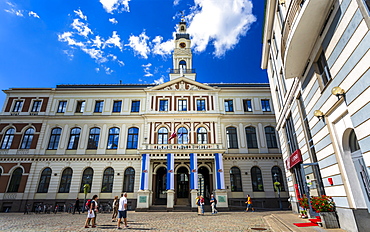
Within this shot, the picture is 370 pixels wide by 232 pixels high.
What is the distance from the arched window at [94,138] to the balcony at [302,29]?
77.5 ft

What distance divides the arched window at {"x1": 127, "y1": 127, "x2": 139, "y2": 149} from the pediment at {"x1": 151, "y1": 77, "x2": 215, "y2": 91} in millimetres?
6354

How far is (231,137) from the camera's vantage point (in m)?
26.3

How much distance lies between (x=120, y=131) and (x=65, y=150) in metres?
7.04

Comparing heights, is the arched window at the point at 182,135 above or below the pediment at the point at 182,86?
below

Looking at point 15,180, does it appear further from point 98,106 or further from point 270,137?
point 270,137

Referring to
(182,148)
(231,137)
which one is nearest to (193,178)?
(182,148)

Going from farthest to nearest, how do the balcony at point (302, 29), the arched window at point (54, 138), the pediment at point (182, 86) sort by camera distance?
the pediment at point (182, 86)
the arched window at point (54, 138)
the balcony at point (302, 29)

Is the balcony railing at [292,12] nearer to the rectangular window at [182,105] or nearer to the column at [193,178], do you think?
the column at [193,178]

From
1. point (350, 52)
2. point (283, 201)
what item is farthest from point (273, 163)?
point (350, 52)

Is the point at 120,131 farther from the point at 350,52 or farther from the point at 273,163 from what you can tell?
the point at 350,52

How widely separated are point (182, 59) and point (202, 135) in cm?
1530

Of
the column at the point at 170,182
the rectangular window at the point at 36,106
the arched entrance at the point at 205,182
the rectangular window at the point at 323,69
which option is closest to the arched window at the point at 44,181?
the rectangular window at the point at 36,106

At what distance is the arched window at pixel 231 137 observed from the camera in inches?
1019

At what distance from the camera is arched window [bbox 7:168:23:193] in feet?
77.2
